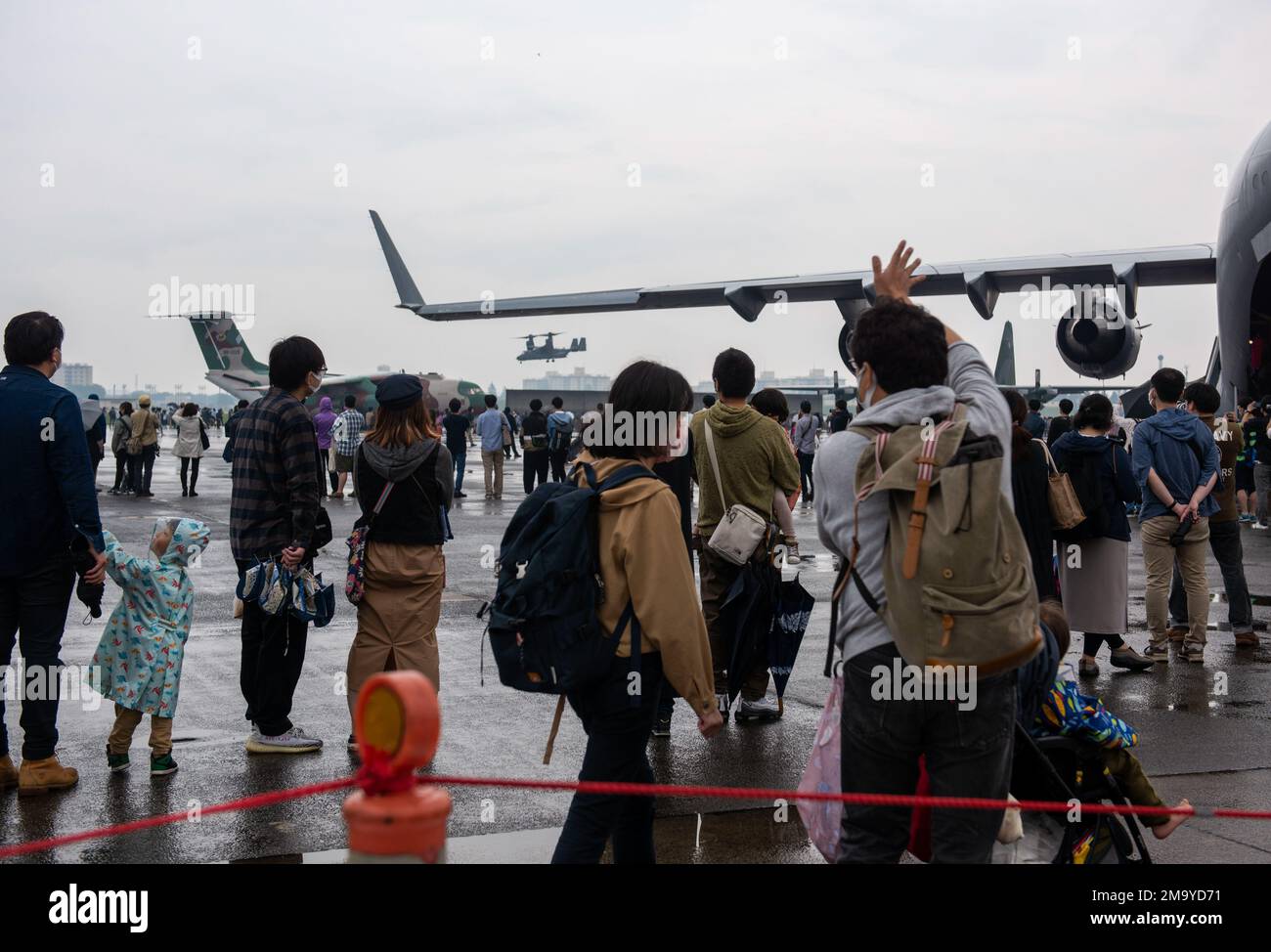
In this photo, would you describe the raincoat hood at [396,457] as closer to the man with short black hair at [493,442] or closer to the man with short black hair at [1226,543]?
the man with short black hair at [1226,543]

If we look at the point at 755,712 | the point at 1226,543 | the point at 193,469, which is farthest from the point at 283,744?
the point at 193,469

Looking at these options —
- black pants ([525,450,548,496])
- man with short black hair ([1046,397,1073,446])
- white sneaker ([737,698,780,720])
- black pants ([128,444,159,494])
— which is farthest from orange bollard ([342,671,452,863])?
black pants ([128,444,159,494])

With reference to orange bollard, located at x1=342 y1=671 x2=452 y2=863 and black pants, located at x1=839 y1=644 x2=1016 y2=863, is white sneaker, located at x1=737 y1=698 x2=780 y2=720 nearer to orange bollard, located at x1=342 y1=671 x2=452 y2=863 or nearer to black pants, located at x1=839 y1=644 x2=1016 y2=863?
black pants, located at x1=839 y1=644 x2=1016 y2=863

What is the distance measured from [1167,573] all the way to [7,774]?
7.47 m

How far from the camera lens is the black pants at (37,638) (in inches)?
214

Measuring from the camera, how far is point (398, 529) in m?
6.09

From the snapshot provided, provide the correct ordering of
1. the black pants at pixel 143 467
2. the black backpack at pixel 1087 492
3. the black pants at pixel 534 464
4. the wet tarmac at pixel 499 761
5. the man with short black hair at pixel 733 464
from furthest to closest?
the black pants at pixel 534 464, the black pants at pixel 143 467, the black backpack at pixel 1087 492, the man with short black hair at pixel 733 464, the wet tarmac at pixel 499 761

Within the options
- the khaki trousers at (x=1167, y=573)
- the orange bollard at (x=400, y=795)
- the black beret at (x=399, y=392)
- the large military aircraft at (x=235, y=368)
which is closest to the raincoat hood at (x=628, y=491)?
the orange bollard at (x=400, y=795)

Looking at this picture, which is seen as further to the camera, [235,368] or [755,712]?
[235,368]

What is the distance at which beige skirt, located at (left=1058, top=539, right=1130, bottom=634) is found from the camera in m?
7.98

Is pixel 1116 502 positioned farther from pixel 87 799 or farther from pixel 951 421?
pixel 87 799

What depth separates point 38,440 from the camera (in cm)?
541

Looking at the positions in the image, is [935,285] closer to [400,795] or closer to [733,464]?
[733,464]
